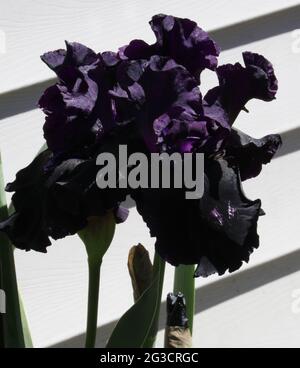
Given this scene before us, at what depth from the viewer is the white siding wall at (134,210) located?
3.94 ft

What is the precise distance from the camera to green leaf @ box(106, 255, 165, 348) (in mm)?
859

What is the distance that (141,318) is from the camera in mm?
874

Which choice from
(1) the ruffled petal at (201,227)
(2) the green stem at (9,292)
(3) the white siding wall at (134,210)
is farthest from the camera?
(3) the white siding wall at (134,210)

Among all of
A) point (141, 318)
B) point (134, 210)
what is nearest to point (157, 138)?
point (141, 318)

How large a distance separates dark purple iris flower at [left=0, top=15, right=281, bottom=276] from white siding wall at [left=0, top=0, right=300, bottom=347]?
1.20 feet

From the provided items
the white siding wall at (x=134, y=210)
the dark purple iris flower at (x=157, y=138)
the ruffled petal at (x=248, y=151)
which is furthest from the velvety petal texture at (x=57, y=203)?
the white siding wall at (x=134, y=210)

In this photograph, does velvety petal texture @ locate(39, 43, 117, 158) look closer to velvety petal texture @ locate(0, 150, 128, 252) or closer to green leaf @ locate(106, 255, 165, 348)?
velvety petal texture @ locate(0, 150, 128, 252)

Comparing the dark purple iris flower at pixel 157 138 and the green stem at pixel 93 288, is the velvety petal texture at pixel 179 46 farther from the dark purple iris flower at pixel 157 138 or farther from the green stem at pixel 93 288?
the green stem at pixel 93 288

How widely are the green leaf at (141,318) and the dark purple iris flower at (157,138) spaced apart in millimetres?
85

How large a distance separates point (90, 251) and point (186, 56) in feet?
0.71

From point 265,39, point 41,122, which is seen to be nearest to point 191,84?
point 41,122

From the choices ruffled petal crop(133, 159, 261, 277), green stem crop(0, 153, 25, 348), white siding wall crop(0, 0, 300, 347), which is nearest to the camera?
ruffled petal crop(133, 159, 261, 277)

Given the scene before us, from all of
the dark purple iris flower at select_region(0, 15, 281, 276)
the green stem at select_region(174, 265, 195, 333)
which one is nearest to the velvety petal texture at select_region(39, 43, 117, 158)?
the dark purple iris flower at select_region(0, 15, 281, 276)
